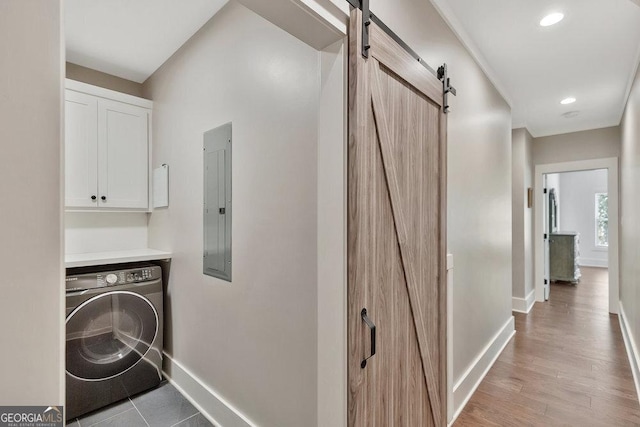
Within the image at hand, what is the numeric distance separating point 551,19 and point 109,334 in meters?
3.77

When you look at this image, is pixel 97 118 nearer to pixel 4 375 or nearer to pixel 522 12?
pixel 4 375

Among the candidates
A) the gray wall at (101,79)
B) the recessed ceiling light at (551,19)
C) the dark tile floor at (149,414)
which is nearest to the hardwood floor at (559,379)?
the dark tile floor at (149,414)

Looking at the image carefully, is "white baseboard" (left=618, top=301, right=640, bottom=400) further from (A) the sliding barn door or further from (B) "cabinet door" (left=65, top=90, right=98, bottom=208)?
(B) "cabinet door" (left=65, top=90, right=98, bottom=208)

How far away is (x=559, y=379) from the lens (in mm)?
2527

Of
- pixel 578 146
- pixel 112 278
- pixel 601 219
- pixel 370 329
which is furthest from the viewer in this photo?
pixel 601 219

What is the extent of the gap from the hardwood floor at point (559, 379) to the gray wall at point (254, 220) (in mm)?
1397

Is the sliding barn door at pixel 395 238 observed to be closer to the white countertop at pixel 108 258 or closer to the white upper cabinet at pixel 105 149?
the white countertop at pixel 108 258

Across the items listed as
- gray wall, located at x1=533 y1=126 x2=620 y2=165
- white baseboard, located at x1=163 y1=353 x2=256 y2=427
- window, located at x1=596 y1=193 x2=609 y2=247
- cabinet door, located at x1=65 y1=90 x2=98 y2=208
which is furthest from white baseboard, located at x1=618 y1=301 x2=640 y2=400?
window, located at x1=596 y1=193 x2=609 y2=247

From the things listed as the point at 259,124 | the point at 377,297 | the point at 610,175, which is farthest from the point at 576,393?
the point at 610,175

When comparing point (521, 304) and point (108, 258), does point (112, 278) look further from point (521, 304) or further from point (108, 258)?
point (521, 304)

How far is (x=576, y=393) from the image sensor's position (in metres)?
2.33

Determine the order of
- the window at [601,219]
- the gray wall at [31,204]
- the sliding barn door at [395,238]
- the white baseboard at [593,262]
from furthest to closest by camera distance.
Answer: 1. the window at [601,219]
2. the white baseboard at [593,262]
3. the sliding barn door at [395,238]
4. the gray wall at [31,204]

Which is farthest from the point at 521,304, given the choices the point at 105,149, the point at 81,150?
the point at 81,150

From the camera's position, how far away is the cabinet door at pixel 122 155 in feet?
8.39
